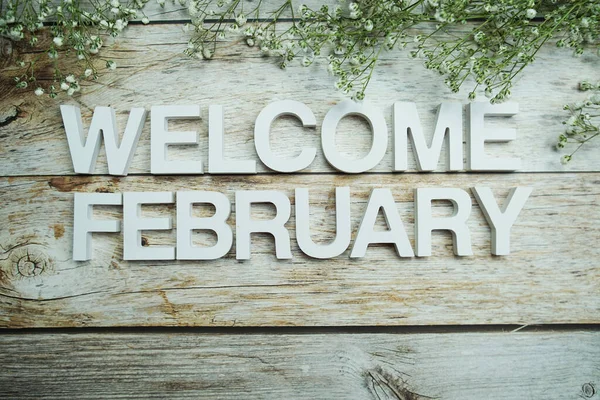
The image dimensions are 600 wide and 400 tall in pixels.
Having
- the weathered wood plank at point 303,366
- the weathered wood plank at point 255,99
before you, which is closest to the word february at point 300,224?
the weathered wood plank at point 255,99

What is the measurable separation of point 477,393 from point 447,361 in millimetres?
108

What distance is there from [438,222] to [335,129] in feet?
1.14

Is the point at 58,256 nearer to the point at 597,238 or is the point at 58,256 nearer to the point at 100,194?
the point at 100,194

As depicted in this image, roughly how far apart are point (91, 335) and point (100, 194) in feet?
1.19

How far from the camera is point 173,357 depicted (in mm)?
1076

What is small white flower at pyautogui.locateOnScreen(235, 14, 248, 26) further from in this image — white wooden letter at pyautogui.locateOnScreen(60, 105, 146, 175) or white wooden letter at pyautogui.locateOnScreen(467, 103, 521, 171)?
white wooden letter at pyautogui.locateOnScreen(467, 103, 521, 171)

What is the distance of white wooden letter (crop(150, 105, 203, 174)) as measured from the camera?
41.8 inches

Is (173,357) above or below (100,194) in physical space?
below

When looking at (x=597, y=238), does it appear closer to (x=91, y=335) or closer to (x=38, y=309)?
(x=91, y=335)

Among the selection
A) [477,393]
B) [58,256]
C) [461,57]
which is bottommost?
[477,393]

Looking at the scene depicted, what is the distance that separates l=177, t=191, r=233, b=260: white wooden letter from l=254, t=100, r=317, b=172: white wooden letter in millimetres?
158

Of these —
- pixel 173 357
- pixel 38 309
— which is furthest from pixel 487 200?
pixel 38 309

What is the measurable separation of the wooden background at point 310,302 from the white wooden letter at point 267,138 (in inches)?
1.4

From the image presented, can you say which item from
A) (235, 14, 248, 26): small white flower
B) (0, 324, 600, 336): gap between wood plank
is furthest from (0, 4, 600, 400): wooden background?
(235, 14, 248, 26): small white flower
